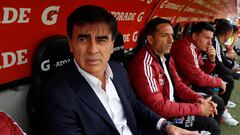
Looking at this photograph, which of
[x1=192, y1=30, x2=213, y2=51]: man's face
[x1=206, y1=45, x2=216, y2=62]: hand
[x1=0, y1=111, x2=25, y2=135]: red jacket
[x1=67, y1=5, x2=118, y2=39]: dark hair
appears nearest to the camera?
[x1=0, y1=111, x2=25, y2=135]: red jacket

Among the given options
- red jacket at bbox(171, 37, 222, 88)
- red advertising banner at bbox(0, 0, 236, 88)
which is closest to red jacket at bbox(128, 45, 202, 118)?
red advertising banner at bbox(0, 0, 236, 88)

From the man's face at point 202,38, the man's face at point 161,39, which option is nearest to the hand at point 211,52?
the man's face at point 202,38

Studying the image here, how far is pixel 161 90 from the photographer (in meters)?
2.30

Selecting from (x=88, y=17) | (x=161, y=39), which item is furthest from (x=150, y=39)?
(x=88, y=17)

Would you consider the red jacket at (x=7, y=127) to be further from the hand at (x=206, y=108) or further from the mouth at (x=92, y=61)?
the hand at (x=206, y=108)

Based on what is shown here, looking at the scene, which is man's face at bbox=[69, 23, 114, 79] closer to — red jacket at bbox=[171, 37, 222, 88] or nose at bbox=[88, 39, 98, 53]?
nose at bbox=[88, 39, 98, 53]

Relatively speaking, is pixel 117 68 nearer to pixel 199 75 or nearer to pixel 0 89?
pixel 0 89

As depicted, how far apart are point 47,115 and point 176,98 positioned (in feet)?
5.19

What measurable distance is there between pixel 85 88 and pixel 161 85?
938 millimetres

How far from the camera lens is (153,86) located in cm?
210

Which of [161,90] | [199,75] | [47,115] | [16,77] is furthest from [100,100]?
[199,75]

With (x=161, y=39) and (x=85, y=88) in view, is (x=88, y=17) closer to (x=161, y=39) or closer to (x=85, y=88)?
(x=85, y=88)

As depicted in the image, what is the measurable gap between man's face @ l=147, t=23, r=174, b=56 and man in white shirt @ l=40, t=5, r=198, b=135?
2.52 feet

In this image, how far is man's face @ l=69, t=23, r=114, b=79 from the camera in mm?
1506
